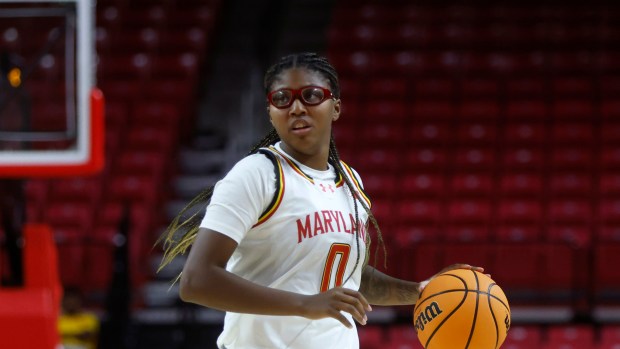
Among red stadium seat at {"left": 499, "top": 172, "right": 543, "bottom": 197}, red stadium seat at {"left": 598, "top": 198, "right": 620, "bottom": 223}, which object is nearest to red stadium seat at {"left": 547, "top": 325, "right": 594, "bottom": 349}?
red stadium seat at {"left": 598, "top": 198, "right": 620, "bottom": 223}

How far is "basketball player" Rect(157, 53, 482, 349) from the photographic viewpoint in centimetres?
290

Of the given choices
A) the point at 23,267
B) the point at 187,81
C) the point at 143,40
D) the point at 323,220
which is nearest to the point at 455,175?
the point at 187,81

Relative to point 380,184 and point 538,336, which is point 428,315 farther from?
point 380,184

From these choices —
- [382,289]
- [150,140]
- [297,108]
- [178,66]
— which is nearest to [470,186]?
[150,140]

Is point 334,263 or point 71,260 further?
point 71,260

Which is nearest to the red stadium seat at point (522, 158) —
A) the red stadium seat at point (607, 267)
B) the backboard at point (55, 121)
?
the red stadium seat at point (607, 267)

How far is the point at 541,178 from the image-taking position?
33.2ft

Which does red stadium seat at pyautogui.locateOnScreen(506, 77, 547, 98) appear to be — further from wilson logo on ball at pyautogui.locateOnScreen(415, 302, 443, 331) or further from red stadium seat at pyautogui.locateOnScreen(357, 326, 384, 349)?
wilson logo on ball at pyautogui.locateOnScreen(415, 302, 443, 331)

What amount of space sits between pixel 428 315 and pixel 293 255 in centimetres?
56

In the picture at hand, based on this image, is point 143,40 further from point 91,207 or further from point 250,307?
point 250,307

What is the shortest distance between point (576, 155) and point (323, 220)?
7.70 m

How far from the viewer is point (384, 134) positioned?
419 inches

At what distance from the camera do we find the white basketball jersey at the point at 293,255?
314 centimetres

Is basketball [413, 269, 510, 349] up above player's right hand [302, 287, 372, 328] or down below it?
below
